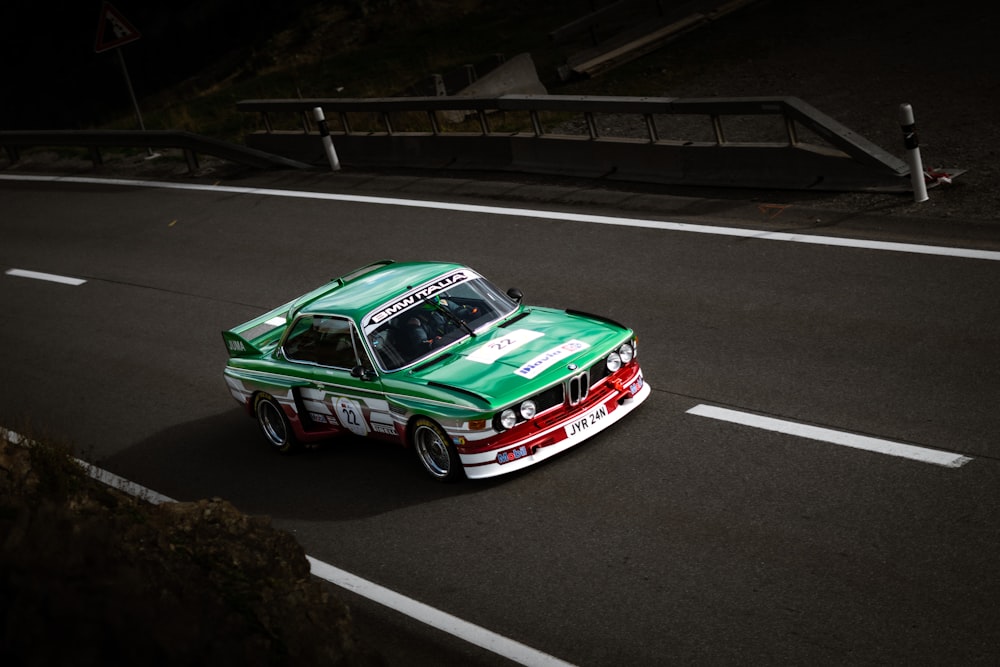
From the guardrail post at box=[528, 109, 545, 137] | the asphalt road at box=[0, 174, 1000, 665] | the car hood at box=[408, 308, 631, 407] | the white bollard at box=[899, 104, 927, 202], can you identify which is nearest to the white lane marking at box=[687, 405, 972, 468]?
the asphalt road at box=[0, 174, 1000, 665]

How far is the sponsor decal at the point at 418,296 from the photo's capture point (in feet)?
32.8

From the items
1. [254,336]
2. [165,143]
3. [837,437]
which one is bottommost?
[837,437]

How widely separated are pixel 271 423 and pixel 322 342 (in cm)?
125

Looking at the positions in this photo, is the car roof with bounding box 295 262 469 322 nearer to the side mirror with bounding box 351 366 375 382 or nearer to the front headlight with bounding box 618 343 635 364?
the side mirror with bounding box 351 366 375 382

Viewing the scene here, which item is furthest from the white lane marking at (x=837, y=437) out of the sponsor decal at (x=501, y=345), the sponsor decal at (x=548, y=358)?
the sponsor decal at (x=501, y=345)

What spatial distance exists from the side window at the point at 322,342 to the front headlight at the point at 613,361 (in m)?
2.22

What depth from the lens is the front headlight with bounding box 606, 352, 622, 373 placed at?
374 inches

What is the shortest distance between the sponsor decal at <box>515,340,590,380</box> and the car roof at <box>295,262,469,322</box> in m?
1.56

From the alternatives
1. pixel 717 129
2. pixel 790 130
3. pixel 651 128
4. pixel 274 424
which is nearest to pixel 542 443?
pixel 274 424

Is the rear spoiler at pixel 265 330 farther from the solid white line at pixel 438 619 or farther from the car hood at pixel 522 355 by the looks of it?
the solid white line at pixel 438 619

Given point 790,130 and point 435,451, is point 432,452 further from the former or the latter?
point 790,130

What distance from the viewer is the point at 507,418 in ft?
29.2

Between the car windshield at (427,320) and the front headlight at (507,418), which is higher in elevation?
the car windshield at (427,320)

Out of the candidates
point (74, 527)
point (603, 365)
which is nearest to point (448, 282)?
point (603, 365)
